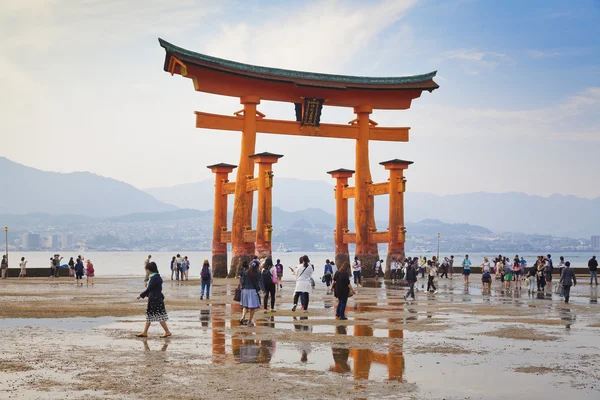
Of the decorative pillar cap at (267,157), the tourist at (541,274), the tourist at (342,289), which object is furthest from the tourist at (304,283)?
the decorative pillar cap at (267,157)

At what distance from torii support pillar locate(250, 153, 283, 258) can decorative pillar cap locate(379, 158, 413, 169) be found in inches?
325

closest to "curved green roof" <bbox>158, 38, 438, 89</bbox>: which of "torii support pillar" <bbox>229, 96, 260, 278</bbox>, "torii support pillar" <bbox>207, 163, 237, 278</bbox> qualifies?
"torii support pillar" <bbox>229, 96, 260, 278</bbox>

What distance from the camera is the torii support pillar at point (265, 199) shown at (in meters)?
42.2

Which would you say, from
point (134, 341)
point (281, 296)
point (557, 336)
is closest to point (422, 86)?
point (281, 296)

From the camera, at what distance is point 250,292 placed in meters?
17.4

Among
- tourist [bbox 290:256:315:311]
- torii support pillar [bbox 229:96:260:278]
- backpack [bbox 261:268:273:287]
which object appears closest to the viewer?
backpack [bbox 261:268:273:287]

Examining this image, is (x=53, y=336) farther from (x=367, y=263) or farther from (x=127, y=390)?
(x=367, y=263)

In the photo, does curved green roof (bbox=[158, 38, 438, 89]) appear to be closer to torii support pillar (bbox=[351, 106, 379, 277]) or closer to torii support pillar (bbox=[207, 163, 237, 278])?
torii support pillar (bbox=[351, 106, 379, 277])

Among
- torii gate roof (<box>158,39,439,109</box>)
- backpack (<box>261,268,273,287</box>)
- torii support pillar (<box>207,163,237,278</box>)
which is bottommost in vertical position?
backpack (<box>261,268,273,287</box>)

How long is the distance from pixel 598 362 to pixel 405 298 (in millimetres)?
15374

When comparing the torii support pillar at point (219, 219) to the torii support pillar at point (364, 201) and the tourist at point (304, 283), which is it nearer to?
the torii support pillar at point (364, 201)

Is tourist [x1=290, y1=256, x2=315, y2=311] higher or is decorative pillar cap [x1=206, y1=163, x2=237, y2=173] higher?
decorative pillar cap [x1=206, y1=163, x2=237, y2=173]

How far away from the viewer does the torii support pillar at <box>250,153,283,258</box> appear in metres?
42.2

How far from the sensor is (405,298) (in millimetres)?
27375
